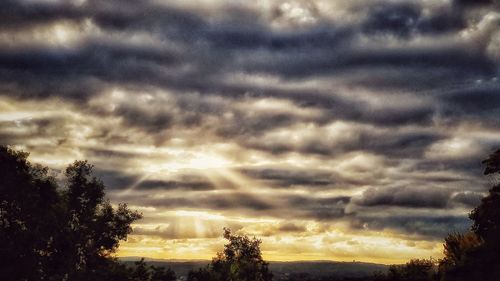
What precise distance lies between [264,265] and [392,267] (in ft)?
153

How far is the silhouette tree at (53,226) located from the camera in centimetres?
4638

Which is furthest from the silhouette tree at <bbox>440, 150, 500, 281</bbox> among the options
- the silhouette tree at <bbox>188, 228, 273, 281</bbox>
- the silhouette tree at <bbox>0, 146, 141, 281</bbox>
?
the silhouette tree at <bbox>188, 228, 273, 281</bbox>

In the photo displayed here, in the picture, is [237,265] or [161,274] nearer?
[161,274]

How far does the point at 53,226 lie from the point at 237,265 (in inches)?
2052

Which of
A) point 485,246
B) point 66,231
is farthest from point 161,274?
point 485,246

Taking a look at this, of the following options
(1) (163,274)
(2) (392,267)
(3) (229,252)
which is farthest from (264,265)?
(2) (392,267)

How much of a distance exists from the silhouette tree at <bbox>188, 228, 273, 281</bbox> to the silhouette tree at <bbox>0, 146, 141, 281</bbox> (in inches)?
1401

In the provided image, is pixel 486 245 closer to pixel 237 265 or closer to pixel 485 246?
pixel 485 246

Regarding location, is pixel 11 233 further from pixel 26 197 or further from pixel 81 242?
pixel 81 242

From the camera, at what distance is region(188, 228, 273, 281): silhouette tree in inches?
3442

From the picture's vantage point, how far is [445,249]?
165ft

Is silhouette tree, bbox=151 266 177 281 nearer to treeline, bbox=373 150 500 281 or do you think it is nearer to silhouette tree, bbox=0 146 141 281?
silhouette tree, bbox=0 146 141 281

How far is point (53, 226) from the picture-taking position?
4881 cm

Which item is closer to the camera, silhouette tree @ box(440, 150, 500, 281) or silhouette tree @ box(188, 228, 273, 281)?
silhouette tree @ box(440, 150, 500, 281)
